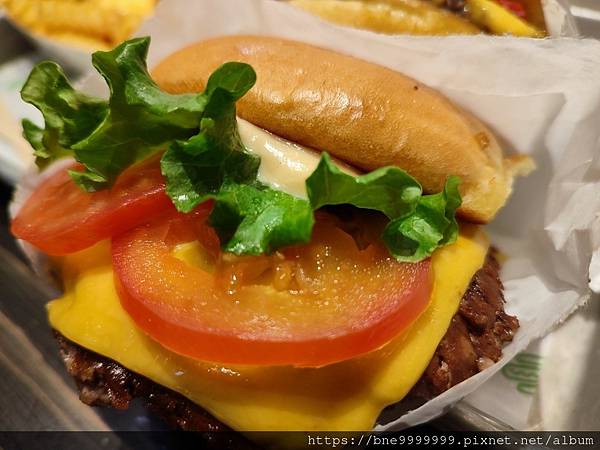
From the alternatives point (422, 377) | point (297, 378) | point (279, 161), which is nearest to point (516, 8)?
point (279, 161)

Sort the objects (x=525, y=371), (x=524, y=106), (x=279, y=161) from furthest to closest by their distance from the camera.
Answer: (x=525, y=371) → (x=524, y=106) → (x=279, y=161)

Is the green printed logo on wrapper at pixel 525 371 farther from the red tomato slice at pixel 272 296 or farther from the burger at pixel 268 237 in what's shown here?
the red tomato slice at pixel 272 296

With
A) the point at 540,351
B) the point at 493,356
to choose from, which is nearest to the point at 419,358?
the point at 493,356

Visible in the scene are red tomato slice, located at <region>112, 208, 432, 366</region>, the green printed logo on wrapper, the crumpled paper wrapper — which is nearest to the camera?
red tomato slice, located at <region>112, 208, 432, 366</region>

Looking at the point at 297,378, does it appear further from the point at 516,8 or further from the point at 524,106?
the point at 516,8

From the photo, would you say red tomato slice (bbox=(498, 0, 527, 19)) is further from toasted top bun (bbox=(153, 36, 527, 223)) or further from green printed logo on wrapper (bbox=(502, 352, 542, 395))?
green printed logo on wrapper (bbox=(502, 352, 542, 395))

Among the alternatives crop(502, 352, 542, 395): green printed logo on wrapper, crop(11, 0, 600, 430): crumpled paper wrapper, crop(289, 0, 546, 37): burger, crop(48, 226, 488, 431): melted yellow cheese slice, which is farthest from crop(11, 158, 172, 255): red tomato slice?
crop(502, 352, 542, 395): green printed logo on wrapper

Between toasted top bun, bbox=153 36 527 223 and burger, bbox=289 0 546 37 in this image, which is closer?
toasted top bun, bbox=153 36 527 223

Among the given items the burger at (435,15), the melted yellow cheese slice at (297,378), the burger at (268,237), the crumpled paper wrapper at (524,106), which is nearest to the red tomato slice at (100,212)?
the burger at (268,237)
